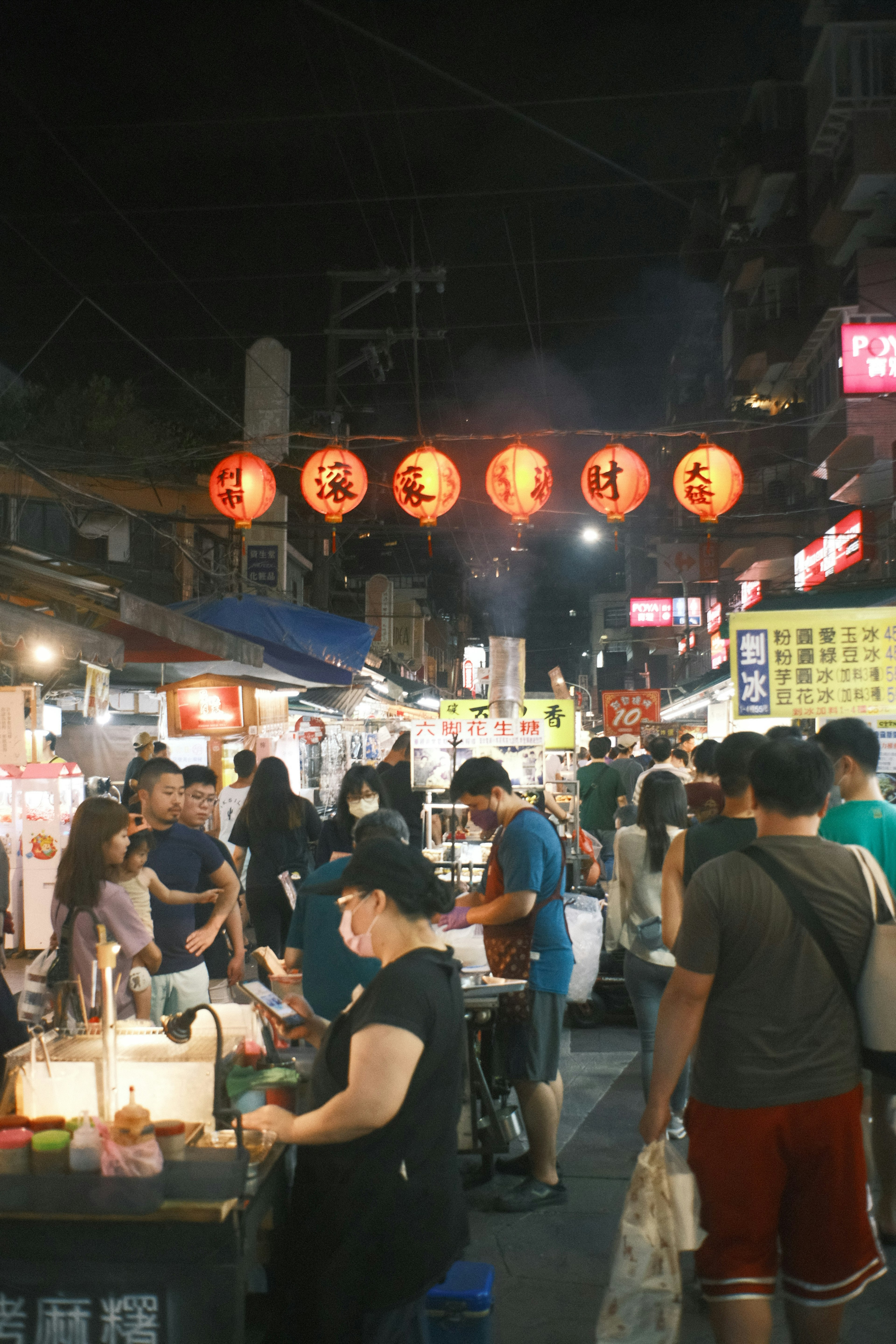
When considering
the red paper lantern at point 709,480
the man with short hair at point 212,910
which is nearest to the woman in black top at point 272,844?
the man with short hair at point 212,910

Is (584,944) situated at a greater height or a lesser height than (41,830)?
lesser

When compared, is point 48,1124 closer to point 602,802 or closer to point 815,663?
point 815,663

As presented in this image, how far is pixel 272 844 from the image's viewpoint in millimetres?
7691

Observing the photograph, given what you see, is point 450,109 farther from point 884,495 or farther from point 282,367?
point 884,495

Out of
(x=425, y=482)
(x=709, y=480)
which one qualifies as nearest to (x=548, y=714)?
(x=425, y=482)

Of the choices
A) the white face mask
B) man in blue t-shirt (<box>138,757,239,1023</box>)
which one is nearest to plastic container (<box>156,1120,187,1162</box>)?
man in blue t-shirt (<box>138,757,239,1023</box>)

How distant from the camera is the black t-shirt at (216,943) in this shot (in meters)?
6.12

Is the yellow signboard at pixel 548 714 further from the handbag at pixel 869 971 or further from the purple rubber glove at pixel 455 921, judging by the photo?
the handbag at pixel 869 971

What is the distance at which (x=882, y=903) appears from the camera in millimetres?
3006

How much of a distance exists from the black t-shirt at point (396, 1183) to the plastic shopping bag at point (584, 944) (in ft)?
14.8

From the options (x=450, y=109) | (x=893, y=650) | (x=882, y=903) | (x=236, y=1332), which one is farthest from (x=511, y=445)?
(x=236, y=1332)

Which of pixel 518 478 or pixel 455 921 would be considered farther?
pixel 518 478

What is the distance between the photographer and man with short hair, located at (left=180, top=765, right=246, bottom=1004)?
6.16 meters

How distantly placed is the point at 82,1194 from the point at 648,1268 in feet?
5.28
